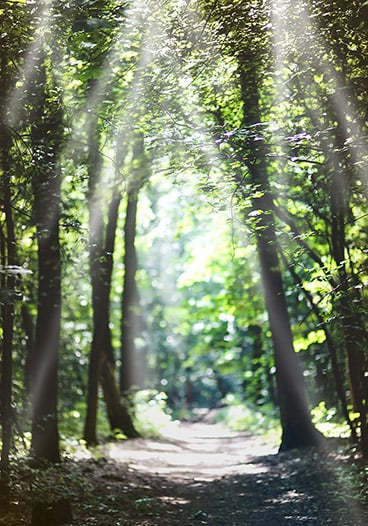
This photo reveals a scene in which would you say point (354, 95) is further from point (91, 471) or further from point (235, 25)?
point (91, 471)

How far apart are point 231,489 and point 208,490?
0.39 meters

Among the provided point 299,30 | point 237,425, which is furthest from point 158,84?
point 237,425

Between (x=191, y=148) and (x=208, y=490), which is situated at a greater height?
(x=191, y=148)

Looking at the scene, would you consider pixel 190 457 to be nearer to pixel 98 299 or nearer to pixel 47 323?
pixel 98 299

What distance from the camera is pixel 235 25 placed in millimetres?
7453

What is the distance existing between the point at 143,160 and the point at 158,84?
15.8ft

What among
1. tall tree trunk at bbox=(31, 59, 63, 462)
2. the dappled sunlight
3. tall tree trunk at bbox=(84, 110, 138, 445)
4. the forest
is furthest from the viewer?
tall tree trunk at bbox=(84, 110, 138, 445)

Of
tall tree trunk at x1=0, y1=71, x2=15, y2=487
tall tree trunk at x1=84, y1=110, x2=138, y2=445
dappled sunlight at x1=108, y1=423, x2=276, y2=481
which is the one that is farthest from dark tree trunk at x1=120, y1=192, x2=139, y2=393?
tall tree trunk at x1=0, y1=71, x2=15, y2=487

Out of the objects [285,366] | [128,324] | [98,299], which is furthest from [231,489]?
[128,324]

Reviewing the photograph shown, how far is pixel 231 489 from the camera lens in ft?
34.7

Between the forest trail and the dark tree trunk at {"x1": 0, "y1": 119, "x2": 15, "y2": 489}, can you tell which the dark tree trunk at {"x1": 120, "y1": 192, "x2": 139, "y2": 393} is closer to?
the forest trail

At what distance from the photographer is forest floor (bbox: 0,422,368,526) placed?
317 inches

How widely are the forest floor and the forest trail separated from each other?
0.05ft

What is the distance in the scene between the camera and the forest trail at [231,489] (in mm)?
8133
